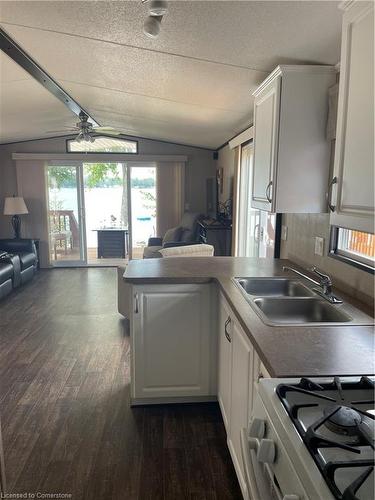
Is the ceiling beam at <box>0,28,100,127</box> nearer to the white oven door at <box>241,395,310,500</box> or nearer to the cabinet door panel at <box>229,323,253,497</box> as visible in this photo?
the cabinet door panel at <box>229,323,253,497</box>

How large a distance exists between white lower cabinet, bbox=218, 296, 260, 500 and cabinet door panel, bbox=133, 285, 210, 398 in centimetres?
14

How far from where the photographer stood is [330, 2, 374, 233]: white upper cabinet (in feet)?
4.14

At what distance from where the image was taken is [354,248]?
2.07 meters

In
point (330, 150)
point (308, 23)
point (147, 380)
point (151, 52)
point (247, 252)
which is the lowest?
point (147, 380)

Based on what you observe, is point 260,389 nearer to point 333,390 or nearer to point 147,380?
point 333,390

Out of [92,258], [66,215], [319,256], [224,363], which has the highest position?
[66,215]

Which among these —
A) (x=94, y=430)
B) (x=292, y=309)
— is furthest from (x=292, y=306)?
(x=94, y=430)

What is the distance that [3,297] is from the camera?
4.87 meters

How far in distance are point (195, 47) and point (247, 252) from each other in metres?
2.95

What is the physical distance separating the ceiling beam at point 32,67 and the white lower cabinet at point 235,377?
2380 mm

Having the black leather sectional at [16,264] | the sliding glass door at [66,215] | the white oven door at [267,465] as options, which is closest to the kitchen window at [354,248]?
the white oven door at [267,465]

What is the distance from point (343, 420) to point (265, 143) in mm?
1828

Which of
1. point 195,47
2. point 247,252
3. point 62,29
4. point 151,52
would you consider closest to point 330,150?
point 195,47

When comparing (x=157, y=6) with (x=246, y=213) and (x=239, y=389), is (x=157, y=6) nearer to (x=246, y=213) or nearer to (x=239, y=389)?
(x=239, y=389)
